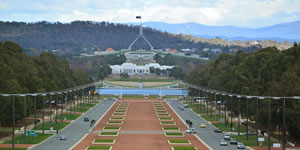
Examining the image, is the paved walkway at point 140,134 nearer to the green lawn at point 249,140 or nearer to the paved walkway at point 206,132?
the paved walkway at point 206,132

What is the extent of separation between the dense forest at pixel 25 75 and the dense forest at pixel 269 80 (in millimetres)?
34609

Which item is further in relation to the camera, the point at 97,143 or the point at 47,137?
the point at 47,137

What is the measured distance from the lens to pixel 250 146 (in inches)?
2793

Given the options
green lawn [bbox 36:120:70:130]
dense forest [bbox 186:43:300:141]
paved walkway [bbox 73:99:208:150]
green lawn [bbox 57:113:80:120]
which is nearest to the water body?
dense forest [bbox 186:43:300:141]

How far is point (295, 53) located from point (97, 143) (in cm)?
3072

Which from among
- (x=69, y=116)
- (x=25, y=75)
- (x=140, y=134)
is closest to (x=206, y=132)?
(x=140, y=134)

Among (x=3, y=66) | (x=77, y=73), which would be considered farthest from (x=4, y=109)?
(x=77, y=73)

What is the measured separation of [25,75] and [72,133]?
68.2 feet

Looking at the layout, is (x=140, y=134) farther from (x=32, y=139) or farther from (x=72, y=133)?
(x=32, y=139)

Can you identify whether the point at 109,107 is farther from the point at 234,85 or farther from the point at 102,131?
the point at 102,131

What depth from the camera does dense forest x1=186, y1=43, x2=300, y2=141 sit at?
237 feet

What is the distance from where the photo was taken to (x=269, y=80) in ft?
292

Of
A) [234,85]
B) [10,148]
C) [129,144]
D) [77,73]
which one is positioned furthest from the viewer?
[77,73]

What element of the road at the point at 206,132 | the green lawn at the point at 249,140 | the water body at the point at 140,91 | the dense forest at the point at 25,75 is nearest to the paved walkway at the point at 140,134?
the road at the point at 206,132
